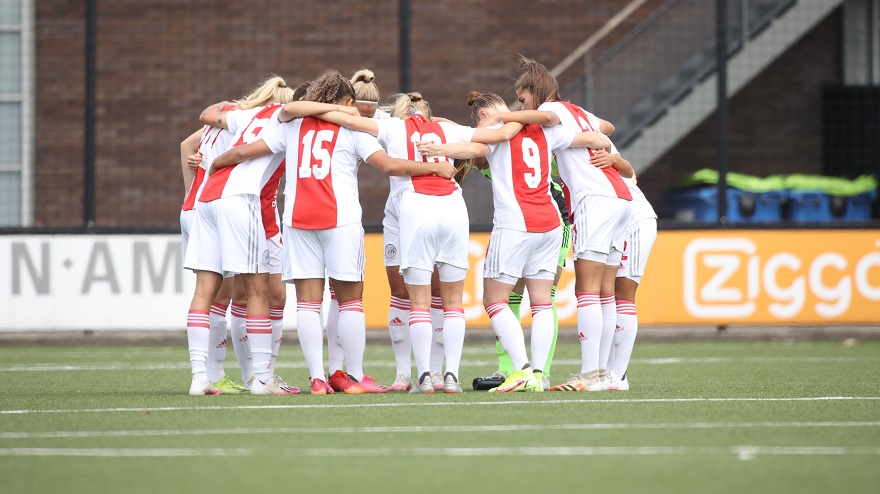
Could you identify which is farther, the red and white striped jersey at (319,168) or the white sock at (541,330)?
the white sock at (541,330)

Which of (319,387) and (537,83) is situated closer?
(319,387)

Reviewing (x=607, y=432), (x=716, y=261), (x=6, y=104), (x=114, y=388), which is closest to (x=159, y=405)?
(x=114, y=388)

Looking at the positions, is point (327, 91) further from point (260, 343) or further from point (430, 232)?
point (260, 343)

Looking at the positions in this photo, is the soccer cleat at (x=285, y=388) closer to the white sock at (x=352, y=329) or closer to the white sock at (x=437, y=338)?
the white sock at (x=352, y=329)

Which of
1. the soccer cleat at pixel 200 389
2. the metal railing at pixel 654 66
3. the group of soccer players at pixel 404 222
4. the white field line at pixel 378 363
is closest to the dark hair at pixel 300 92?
the group of soccer players at pixel 404 222

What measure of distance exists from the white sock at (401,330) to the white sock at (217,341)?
3.48ft

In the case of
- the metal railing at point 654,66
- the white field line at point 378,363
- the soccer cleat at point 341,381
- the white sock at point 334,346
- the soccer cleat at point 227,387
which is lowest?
the white field line at point 378,363

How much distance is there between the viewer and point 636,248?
28.1 ft

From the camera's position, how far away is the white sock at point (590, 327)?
816cm

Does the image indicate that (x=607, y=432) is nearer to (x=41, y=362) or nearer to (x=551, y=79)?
(x=551, y=79)

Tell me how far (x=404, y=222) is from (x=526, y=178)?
78 cm

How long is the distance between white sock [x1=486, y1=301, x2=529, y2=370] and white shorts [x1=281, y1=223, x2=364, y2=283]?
2.77 feet

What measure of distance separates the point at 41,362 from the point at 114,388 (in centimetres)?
301

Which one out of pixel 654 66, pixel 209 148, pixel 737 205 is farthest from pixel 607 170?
pixel 654 66
